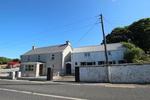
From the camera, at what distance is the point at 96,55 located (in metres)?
49.6

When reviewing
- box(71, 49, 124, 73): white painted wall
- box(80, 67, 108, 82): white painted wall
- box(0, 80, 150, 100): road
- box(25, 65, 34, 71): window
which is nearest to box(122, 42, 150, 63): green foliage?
box(71, 49, 124, 73): white painted wall

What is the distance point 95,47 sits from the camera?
52.6m

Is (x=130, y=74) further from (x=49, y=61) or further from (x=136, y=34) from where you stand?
(x=136, y=34)

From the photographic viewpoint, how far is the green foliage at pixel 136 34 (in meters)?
60.5

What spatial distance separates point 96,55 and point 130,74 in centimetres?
2243

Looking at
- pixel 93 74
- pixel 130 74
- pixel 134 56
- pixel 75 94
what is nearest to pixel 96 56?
pixel 134 56

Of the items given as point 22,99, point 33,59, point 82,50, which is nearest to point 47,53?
point 33,59

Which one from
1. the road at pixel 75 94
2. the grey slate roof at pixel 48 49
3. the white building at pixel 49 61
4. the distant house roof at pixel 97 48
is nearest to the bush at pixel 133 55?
the distant house roof at pixel 97 48

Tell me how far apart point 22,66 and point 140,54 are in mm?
28906

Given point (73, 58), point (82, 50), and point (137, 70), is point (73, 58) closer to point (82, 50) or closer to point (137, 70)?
point (82, 50)

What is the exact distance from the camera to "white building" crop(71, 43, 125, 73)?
47125 mm

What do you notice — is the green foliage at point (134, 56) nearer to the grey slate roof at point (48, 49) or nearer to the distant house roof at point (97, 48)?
the distant house roof at point (97, 48)

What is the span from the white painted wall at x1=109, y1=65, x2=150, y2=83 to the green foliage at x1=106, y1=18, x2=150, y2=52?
112ft

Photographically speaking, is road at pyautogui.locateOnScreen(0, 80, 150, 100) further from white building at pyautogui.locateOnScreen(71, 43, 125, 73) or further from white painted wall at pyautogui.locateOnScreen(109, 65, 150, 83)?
white building at pyautogui.locateOnScreen(71, 43, 125, 73)
